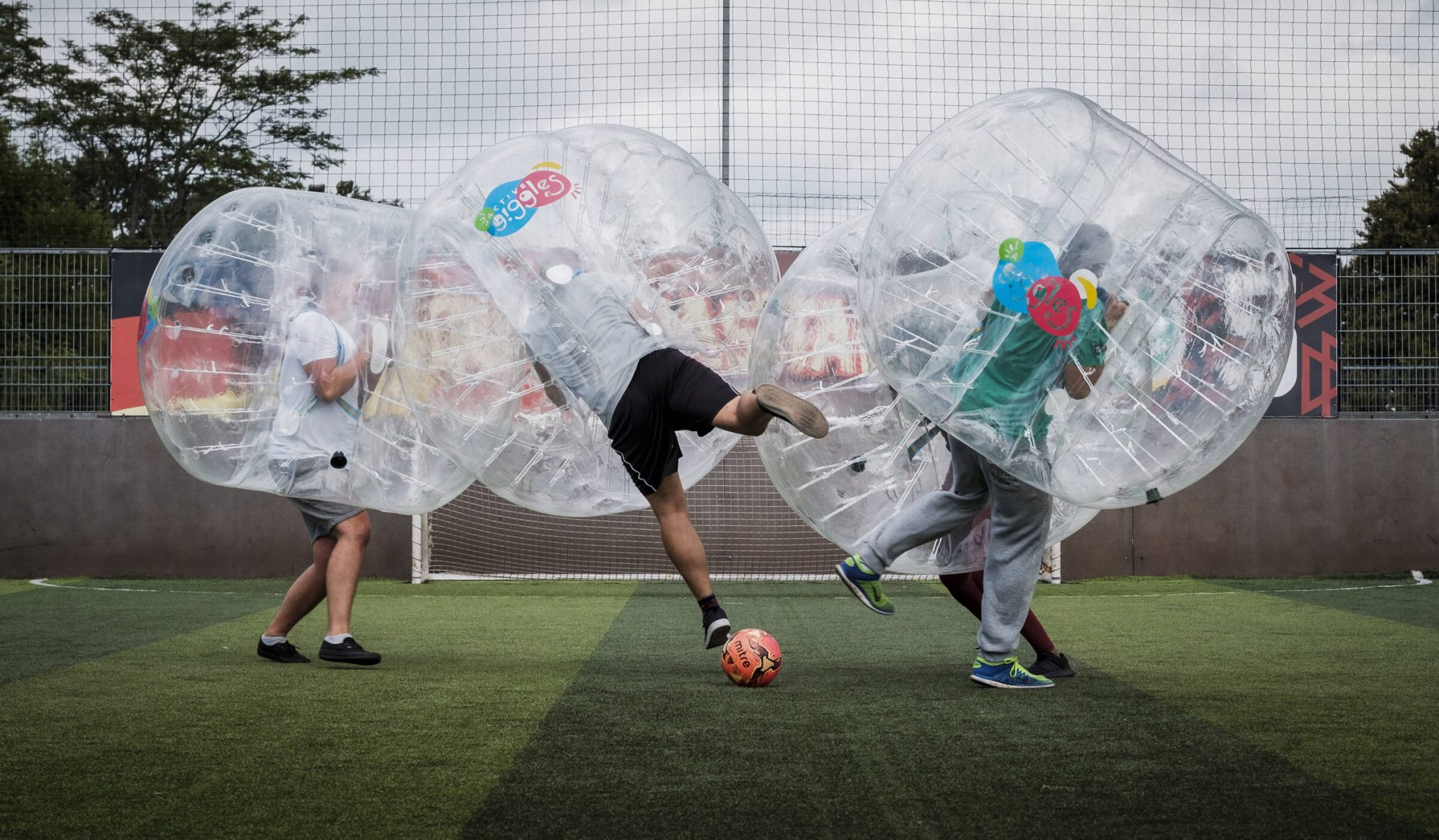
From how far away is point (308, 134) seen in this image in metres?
11.1

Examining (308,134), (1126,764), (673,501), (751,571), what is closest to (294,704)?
(673,501)

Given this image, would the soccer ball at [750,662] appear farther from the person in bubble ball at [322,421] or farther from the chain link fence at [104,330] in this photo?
the chain link fence at [104,330]

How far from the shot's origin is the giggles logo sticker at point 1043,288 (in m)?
3.59

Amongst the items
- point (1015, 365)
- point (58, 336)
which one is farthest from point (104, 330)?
point (1015, 365)

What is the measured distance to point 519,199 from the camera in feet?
14.3

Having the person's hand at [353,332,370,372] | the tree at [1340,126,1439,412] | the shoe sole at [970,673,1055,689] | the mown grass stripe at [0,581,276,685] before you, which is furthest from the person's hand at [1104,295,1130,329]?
the tree at [1340,126,1439,412]

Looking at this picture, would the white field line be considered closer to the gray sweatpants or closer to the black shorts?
the gray sweatpants

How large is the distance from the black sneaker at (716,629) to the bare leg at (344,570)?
1.45 m

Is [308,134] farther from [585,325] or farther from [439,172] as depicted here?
[585,325]

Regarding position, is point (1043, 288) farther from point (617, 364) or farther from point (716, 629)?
point (716, 629)

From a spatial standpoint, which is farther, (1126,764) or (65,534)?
(65,534)

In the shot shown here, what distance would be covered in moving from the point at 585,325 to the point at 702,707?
132 centimetres

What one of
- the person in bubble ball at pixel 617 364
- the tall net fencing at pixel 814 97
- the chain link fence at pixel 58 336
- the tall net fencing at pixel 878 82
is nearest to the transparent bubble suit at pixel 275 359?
the person in bubble ball at pixel 617 364

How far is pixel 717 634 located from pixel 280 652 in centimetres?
193
